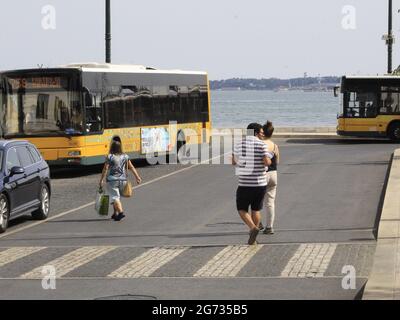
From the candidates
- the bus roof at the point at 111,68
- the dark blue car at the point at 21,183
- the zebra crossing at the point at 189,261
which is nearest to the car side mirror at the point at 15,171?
the dark blue car at the point at 21,183

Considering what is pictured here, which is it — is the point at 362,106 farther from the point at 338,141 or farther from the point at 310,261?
the point at 310,261

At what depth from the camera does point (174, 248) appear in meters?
15.5

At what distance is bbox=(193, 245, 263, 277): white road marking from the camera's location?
13.1 metres

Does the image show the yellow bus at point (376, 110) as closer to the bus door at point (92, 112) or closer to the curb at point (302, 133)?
the curb at point (302, 133)

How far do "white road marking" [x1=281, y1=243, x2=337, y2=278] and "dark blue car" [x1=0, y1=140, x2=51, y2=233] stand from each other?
5.45m

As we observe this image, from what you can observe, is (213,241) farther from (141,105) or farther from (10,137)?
(141,105)

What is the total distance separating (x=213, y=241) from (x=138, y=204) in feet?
20.8

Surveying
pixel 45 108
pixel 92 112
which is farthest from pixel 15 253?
pixel 92 112

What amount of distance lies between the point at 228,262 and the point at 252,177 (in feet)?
6.23

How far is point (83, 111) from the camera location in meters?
29.7

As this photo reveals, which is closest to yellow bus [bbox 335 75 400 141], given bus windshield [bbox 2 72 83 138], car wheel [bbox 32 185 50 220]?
bus windshield [bbox 2 72 83 138]
